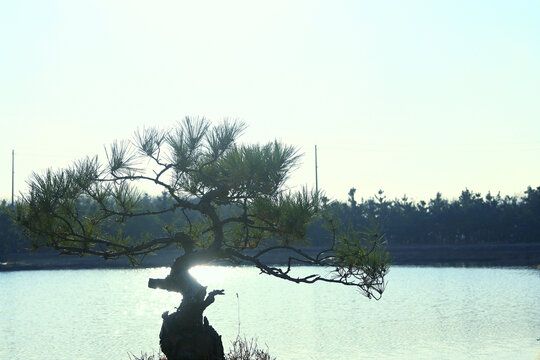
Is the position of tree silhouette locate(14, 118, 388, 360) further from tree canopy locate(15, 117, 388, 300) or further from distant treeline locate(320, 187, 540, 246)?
distant treeline locate(320, 187, 540, 246)

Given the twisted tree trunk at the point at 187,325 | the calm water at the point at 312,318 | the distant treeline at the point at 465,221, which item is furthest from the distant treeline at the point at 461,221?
the twisted tree trunk at the point at 187,325

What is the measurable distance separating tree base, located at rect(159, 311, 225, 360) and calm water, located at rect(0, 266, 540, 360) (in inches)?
239

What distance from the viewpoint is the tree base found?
28.7 feet

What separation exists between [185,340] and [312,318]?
13.7 metres

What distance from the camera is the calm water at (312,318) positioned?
16.0 m

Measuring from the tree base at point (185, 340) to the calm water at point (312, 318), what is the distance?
19.9ft

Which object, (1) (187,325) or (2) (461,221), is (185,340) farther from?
(2) (461,221)

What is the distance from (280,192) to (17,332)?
14370mm

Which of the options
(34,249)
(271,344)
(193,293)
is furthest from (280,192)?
(271,344)

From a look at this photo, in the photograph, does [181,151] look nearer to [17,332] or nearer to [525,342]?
[525,342]

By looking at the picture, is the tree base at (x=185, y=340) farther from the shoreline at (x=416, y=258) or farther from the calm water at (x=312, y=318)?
the shoreline at (x=416, y=258)

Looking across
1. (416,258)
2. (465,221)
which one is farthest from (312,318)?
(465,221)

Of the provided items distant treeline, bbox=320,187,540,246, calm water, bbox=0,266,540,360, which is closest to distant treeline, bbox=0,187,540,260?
distant treeline, bbox=320,187,540,246

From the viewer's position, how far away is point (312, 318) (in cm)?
2205
